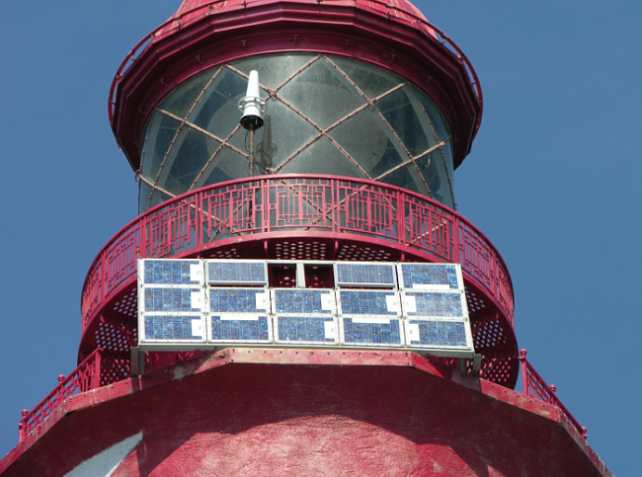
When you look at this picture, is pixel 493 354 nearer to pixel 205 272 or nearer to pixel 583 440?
pixel 583 440

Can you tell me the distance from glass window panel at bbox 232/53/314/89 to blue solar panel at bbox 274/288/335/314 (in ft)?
13.3

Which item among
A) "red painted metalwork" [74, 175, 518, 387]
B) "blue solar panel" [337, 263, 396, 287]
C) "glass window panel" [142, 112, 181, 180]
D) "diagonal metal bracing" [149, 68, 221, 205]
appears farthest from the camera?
"glass window panel" [142, 112, 181, 180]

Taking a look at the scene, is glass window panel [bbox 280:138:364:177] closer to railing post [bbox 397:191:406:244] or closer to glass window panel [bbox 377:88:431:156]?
glass window panel [bbox 377:88:431:156]

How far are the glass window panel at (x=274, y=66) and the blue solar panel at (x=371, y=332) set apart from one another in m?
4.56

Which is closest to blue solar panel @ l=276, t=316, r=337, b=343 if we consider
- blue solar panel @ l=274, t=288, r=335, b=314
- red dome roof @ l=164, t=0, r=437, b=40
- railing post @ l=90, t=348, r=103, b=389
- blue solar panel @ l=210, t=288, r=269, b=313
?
blue solar panel @ l=274, t=288, r=335, b=314

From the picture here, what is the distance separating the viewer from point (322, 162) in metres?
33.3

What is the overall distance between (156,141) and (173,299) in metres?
4.56

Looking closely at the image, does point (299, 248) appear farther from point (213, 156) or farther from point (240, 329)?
point (213, 156)

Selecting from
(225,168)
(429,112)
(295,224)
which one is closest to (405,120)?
(429,112)

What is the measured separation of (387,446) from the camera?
99.7 ft

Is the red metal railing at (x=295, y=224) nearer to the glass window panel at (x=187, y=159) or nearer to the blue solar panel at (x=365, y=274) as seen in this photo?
the blue solar panel at (x=365, y=274)

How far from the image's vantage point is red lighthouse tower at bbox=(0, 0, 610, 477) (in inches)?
1196

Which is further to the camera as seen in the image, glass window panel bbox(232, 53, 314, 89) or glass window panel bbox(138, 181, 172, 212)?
glass window panel bbox(138, 181, 172, 212)

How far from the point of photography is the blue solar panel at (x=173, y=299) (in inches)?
1206
